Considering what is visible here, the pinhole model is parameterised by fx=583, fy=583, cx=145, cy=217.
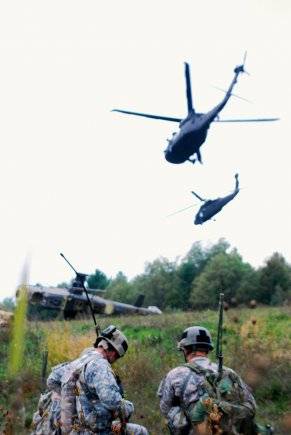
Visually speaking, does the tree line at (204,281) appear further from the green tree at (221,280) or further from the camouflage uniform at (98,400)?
the camouflage uniform at (98,400)

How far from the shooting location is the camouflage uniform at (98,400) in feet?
15.9

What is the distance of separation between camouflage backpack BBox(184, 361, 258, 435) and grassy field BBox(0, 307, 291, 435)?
1.96 meters

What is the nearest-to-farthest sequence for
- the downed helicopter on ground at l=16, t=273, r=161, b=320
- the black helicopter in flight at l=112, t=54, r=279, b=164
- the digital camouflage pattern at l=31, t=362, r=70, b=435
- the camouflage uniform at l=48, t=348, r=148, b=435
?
the camouflage uniform at l=48, t=348, r=148, b=435
the digital camouflage pattern at l=31, t=362, r=70, b=435
the black helicopter in flight at l=112, t=54, r=279, b=164
the downed helicopter on ground at l=16, t=273, r=161, b=320

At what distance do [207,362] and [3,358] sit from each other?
32.9ft

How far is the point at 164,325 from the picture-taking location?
15.7 m

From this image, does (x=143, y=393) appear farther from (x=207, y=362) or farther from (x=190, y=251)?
(x=190, y=251)

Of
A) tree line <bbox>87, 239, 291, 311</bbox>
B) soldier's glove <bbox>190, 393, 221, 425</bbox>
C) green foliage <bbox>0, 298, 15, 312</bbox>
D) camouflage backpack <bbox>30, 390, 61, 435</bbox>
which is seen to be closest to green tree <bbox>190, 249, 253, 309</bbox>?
tree line <bbox>87, 239, 291, 311</bbox>

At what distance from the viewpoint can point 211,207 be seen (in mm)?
15445

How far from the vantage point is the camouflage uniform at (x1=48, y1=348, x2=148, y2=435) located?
485cm

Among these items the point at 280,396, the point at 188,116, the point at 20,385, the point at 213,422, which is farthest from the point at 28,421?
the point at 188,116

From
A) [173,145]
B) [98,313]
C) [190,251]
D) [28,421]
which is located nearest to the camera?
[28,421]

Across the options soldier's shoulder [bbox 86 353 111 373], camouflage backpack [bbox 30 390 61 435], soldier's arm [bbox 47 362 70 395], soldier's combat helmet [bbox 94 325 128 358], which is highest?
soldier's combat helmet [bbox 94 325 128 358]

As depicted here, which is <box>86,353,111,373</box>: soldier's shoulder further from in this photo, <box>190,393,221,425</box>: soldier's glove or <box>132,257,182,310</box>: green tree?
<box>132,257,182,310</box>: green tree

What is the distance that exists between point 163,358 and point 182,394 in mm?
7483
